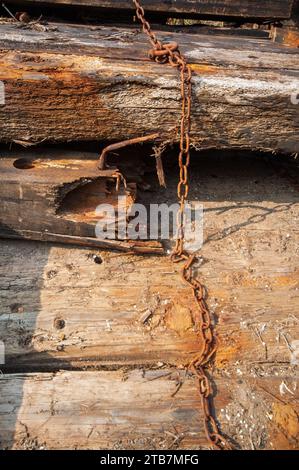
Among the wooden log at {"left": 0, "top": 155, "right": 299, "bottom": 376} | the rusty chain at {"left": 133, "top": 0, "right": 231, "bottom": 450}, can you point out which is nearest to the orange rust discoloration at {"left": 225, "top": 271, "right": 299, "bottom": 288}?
the wooden log at {"left": 0, "top": 155, "right": 299, "bottom": 376}

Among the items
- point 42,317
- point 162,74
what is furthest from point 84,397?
point 162,74

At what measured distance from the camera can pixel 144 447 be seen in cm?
227

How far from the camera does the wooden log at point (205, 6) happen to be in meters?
3.92

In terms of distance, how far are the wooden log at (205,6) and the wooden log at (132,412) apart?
9.19 feet

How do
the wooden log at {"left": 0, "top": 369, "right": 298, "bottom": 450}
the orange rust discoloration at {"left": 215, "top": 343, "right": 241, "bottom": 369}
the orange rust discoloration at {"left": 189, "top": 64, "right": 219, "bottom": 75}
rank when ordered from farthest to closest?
the orange rust discoloration at {"left": 189, "top": 64, "right": 219, "bottom": 75} < the orange rust discoloration at {"left": 215, "top": 343, "right": 241, "bottom": 369} < the wooden log at {"left": 0, "top": 369, "right": 298, "bottom": 450}

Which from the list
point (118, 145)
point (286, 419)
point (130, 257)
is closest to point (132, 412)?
point (286, 419)

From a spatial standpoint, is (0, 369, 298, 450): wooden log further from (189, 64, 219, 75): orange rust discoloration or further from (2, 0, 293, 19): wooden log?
(2, 0, 293, 19): wooden log

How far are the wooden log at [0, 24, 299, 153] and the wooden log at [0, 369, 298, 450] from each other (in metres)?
1.54

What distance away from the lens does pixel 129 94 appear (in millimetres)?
3139

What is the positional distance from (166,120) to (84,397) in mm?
1756

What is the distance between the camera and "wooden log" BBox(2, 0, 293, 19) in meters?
3.92

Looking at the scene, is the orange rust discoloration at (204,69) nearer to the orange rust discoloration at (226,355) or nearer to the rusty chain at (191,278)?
the rusty chain at (191,278)

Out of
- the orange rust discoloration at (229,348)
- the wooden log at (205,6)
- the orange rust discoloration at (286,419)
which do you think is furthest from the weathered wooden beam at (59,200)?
the wooden log at (205,6)

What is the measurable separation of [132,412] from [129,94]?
6.08 feet
